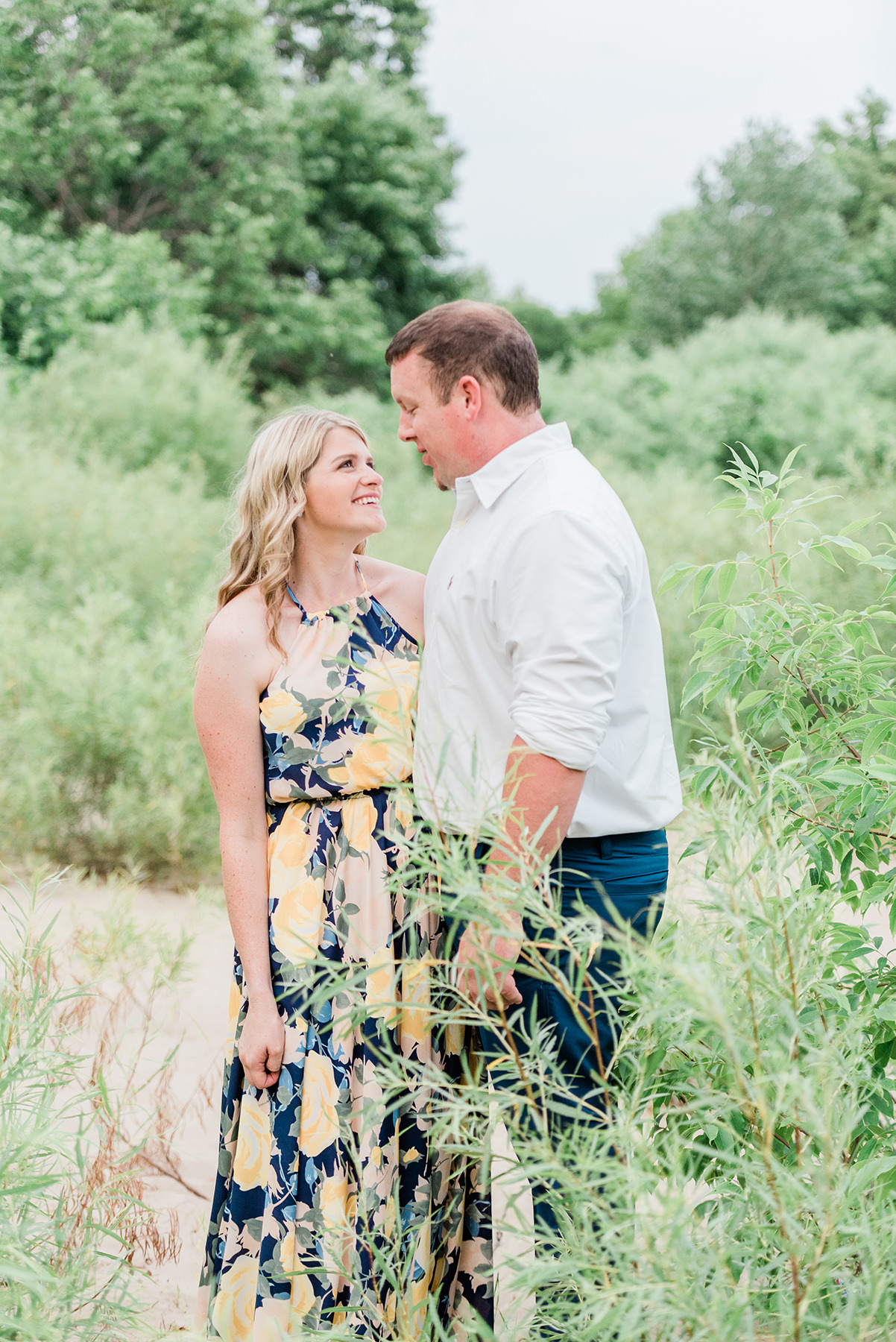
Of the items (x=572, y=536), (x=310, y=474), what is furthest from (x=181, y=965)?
(x=572, y=536)

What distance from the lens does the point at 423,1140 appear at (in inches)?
85.7

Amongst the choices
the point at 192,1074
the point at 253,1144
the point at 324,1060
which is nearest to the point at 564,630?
the point at 324,1060

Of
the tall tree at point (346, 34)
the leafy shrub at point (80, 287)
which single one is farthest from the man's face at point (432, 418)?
the tall tree at point (346, 34)

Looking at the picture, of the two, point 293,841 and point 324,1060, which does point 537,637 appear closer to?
point 293,841

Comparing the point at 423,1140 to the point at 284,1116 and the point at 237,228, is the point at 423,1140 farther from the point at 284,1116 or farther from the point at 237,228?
the point at 237,228

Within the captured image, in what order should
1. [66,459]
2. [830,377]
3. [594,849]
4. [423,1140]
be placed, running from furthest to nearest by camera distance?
[830,377] → [66,459] → [423,1140] → [594,849]

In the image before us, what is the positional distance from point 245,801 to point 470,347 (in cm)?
95

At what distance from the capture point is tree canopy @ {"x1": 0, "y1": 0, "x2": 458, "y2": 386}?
56.2ft

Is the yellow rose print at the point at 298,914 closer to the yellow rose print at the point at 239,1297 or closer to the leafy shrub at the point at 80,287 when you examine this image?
the yellow rose print at the point at 239,1297

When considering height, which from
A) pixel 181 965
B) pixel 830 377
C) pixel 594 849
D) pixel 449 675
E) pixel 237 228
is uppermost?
pixel 237 228

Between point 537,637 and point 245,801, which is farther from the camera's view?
point 245,801

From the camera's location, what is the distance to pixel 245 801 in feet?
7.10

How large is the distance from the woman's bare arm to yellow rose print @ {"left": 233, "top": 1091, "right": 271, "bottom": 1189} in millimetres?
53

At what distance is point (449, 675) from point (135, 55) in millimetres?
19797
